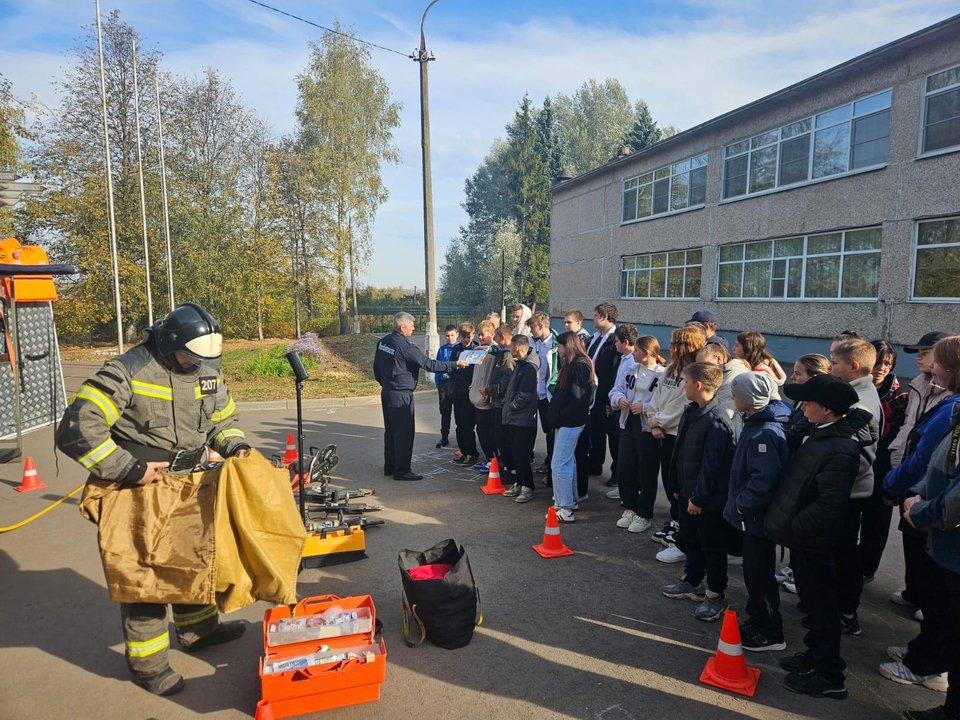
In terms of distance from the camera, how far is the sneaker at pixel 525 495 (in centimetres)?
687

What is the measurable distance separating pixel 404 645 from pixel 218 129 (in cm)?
3005

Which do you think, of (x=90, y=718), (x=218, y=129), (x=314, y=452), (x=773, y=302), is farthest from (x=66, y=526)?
(x=218, y=129)

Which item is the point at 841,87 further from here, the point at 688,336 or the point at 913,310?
the point at 688,336

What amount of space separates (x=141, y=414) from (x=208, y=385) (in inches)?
16.5

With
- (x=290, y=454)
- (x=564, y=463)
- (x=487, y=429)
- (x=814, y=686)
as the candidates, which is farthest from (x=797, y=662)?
(x=290, y=454)

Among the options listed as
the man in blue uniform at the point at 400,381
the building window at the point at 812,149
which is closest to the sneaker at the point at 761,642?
the man in blue uniform at the point at 400,381

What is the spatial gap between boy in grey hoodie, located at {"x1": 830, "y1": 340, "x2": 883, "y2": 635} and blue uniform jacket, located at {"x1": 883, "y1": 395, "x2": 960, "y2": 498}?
0.13m

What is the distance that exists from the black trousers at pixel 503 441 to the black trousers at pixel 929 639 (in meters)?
4.28

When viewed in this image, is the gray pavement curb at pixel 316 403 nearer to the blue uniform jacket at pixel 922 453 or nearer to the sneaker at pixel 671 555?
the sneaker at pixel 671 555

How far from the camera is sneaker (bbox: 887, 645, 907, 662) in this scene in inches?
149

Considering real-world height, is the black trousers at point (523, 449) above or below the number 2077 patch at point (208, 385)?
below

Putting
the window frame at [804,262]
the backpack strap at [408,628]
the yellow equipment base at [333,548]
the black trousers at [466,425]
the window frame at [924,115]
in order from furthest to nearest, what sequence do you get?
1. the window frame at [804,262]
2. the window frame at [924,115]
3. the black trousers at [466,425]
4. the yellow equipment base at [333,548]
5. the backpack strap at [408,628]

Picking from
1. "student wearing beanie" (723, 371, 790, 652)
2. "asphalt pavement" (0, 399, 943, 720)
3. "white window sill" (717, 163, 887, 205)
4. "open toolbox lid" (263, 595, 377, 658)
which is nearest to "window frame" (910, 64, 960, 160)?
"white window sill" (717, 163, 887, 205)

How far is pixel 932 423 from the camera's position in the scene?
3582mm
